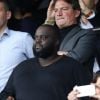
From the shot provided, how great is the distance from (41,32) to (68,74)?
0.49 meters

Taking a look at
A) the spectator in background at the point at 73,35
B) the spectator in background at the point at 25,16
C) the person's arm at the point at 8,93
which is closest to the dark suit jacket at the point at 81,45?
the spectator in background at the point at 73,35

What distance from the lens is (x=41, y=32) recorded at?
16.4 feet

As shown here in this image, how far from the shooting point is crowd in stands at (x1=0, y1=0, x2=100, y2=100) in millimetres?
4770

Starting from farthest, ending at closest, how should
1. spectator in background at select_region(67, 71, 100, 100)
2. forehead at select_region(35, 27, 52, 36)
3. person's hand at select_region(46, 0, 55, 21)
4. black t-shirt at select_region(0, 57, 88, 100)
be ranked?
person's hand at select_region(46, 0, 55, 21), forehead at select_region(35, 27, 52, 36), black t-shirt at select_region(0, 57, 88, 100), spectator in background at select_region(67, 71, 100, 100)

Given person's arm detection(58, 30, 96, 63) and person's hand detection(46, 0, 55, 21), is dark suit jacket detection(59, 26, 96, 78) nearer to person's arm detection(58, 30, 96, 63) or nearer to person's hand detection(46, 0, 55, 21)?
person's arm detection(58, 30, 96, 63)

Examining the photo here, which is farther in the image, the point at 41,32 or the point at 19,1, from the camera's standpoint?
the point at 19,1

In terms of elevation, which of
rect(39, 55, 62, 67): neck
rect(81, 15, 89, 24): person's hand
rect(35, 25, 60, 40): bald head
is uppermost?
rect(35, 25, 60, 40): bald head

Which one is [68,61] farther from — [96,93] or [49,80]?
[96,93]

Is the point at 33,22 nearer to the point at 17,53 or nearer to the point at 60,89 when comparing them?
the point at 17,53

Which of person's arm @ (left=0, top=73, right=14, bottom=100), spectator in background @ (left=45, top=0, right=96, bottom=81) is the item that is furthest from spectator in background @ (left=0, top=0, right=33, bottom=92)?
person's arm @ (left=0, top=73, right=14, bottom=100)

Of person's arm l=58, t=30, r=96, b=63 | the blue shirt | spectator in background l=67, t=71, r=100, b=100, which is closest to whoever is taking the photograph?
spectator in background l=67, t=71, r=100, b=100

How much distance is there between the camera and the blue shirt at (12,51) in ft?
18.9

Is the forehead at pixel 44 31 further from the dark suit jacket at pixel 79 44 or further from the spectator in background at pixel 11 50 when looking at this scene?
the spectator in background at pixel 11 50

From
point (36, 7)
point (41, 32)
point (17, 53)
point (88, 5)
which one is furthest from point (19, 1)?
point (41, 32)
